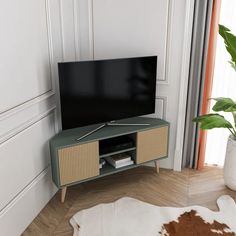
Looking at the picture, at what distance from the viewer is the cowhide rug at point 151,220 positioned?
2168 millimetres

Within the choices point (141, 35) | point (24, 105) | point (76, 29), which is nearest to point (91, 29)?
point (76, 29)

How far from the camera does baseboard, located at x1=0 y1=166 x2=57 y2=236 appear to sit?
200 centimetres

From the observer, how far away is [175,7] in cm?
266

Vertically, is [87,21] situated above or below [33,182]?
above

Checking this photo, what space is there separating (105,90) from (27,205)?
3.94 ft

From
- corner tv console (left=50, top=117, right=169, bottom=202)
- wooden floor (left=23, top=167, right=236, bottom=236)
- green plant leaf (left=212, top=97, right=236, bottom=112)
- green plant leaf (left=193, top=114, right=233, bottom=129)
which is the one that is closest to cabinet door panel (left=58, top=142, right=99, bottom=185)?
corner tv console (left=50, top=117, right=169, bottom=202)

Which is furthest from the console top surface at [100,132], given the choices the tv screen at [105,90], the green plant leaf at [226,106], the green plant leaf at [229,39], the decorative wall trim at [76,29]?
the green plant leaf at [229,39]

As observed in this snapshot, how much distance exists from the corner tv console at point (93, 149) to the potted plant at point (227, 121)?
47cm

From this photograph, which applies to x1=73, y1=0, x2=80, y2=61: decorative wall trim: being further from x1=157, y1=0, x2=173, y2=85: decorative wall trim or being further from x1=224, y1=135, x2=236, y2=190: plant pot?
x1=224, y1=135, x2=236, y2=190: plant pot

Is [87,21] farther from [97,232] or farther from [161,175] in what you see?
[97,232]

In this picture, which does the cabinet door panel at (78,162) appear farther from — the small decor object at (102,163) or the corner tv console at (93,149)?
the small decor object at (102,163)

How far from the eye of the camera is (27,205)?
7.38 feet

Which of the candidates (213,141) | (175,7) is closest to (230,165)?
(213,141)

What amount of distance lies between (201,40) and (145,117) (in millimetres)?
986
